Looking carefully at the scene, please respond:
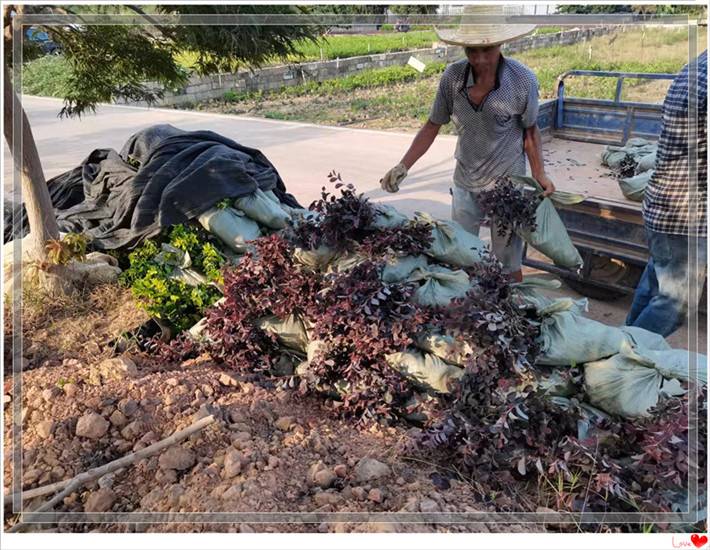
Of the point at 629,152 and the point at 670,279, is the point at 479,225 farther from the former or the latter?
the point at 629,152

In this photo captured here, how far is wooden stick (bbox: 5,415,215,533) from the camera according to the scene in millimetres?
1783

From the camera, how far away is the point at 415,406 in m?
2.23

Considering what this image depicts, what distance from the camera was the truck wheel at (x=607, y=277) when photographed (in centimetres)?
380

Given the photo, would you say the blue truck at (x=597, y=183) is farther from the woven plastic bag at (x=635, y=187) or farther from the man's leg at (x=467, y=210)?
the man's leg at (x=467, y=210)

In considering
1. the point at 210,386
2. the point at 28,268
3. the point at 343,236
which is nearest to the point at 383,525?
the point at 210,386

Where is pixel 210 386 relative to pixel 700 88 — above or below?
below

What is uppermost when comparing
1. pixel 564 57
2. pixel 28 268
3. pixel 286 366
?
pixel 564 57

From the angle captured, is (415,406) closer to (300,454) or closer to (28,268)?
(300,454)

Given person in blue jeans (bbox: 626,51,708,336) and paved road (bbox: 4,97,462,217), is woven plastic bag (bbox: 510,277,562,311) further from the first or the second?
paved road (bbox: 4,97,462,217)

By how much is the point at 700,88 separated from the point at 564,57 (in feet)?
Result: 13.5

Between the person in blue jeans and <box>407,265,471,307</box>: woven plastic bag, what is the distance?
928mm

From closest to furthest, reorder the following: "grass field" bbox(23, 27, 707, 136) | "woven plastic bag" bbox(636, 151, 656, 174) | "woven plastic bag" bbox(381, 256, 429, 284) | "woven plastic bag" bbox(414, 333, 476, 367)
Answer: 1. "woven plastic bag" bbox(414, 333, 476, 367)
2. "woven plastic bag" bbox(381, 256, 429, 284)
3. "grass field" bbox(23, 27, 707, 136)
4. "woven plastic bag" bbox(636, 151, 656, 174)

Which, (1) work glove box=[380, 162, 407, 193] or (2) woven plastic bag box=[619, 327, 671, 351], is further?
(1) work glove box=[380, 162, 407, 193]

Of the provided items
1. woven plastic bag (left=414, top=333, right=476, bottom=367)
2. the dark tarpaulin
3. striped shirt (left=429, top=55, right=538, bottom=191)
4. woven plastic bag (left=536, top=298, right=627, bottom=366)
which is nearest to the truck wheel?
striped shirt (left=429, top=55, right=538, bottom=191)
